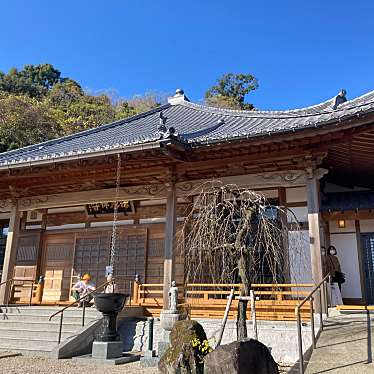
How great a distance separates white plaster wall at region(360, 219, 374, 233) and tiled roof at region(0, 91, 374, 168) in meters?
3.50

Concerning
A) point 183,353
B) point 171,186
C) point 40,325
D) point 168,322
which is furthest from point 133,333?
point 183,353

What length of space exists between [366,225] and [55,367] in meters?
9.34

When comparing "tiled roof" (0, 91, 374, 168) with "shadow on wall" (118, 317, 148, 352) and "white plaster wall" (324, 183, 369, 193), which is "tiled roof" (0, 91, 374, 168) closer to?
"white plaster wall" (324, 183, 369, 193)

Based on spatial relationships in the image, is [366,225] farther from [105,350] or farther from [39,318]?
[39,318]

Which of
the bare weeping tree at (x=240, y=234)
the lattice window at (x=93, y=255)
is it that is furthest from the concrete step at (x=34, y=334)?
the lattice window at (x=93, y=255)

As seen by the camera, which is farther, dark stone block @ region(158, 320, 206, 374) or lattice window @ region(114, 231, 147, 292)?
lattice window @ region(114, 231, 147, 292)

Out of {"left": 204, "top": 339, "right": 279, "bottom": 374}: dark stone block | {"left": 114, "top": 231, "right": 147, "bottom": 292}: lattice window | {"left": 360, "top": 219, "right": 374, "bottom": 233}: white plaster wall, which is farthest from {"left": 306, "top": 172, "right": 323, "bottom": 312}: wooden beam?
{"left": 114, "top": 231, "right": 147, "bottom": 292}: lattice window

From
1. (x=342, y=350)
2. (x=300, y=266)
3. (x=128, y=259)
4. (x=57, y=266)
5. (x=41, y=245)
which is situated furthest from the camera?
(x=41, y=245)

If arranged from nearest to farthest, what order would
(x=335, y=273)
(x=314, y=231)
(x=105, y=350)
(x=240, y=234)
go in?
1. (x=240, y=234)
2. (x=105, y=350)
3. (x=314, y=231)
4. (x=335, y=273)

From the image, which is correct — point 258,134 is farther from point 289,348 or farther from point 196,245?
point 289,348

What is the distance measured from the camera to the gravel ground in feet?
22.1

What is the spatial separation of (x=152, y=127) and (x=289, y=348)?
9.04 m

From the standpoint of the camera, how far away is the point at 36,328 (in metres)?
9.45

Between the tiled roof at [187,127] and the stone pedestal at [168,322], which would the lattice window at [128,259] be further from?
the stone pedestal at [168,322]
